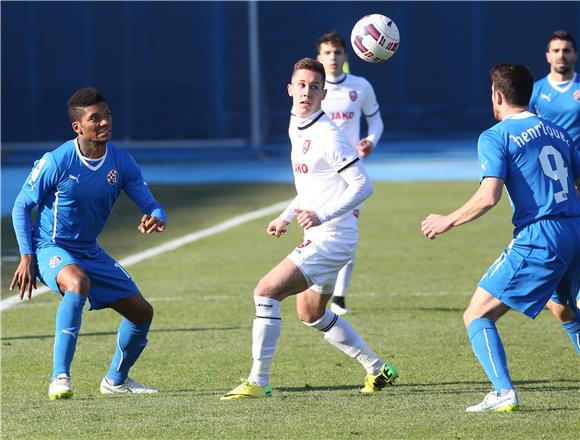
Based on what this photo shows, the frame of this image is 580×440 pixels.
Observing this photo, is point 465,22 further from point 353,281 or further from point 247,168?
point 353,281

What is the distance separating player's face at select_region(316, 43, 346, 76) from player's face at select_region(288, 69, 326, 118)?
3.52 metres

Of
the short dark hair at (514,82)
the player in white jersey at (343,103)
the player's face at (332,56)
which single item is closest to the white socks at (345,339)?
the short dark hair at (514,82)

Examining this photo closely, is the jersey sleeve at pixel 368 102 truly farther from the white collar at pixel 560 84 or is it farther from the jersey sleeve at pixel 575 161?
the jersey sleeve at pixel 575 161

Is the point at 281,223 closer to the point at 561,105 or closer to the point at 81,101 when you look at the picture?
the point at 81,101

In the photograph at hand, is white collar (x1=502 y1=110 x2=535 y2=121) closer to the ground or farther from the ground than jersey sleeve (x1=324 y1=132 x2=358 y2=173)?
farther from the ground

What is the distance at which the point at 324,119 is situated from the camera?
25.3ft

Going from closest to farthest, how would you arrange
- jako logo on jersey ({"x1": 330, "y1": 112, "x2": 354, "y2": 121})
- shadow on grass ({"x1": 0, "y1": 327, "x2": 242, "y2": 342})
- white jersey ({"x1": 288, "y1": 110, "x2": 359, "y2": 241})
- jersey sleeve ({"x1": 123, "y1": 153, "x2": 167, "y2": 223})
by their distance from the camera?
1. white jersey ({"x1": 288, "y1": 110, "x2": 359, "y2": 241})
2. jersey sleeve ({"x1": 123, "y1": 153, "x2": 167, "y2": 223})
3. shadow on grass ({"x1": 0, "y1": 327, "x2": 242, "y2": 342})
4. jako logo on jersey ({"x1": 330, "y1": 112, "x2": 354, "y2": 121})

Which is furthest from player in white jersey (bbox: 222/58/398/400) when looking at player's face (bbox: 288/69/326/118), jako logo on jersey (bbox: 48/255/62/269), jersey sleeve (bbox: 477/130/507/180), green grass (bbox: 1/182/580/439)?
jako logo on jersey (bbox: 48/255/62/269)

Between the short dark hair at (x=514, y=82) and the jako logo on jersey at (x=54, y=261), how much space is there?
9.43ft

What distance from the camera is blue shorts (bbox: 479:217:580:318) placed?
6.70 meters

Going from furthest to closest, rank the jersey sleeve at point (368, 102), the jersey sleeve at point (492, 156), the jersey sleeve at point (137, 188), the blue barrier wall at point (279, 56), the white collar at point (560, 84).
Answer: the blue barrier wall at point (279, 56)
the jersey sleeve at point (368, 102)
the white collar at point (560, 84)
the jersey sleeve at point (137, 188)
the jersey sleeve at point (492, 156)

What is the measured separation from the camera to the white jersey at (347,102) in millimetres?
11492

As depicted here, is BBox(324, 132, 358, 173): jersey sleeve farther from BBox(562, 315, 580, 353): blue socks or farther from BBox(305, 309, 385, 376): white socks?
BBox(562, 315, 580, 353): blue socks

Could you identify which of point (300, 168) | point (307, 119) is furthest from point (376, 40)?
point (300, 168)
